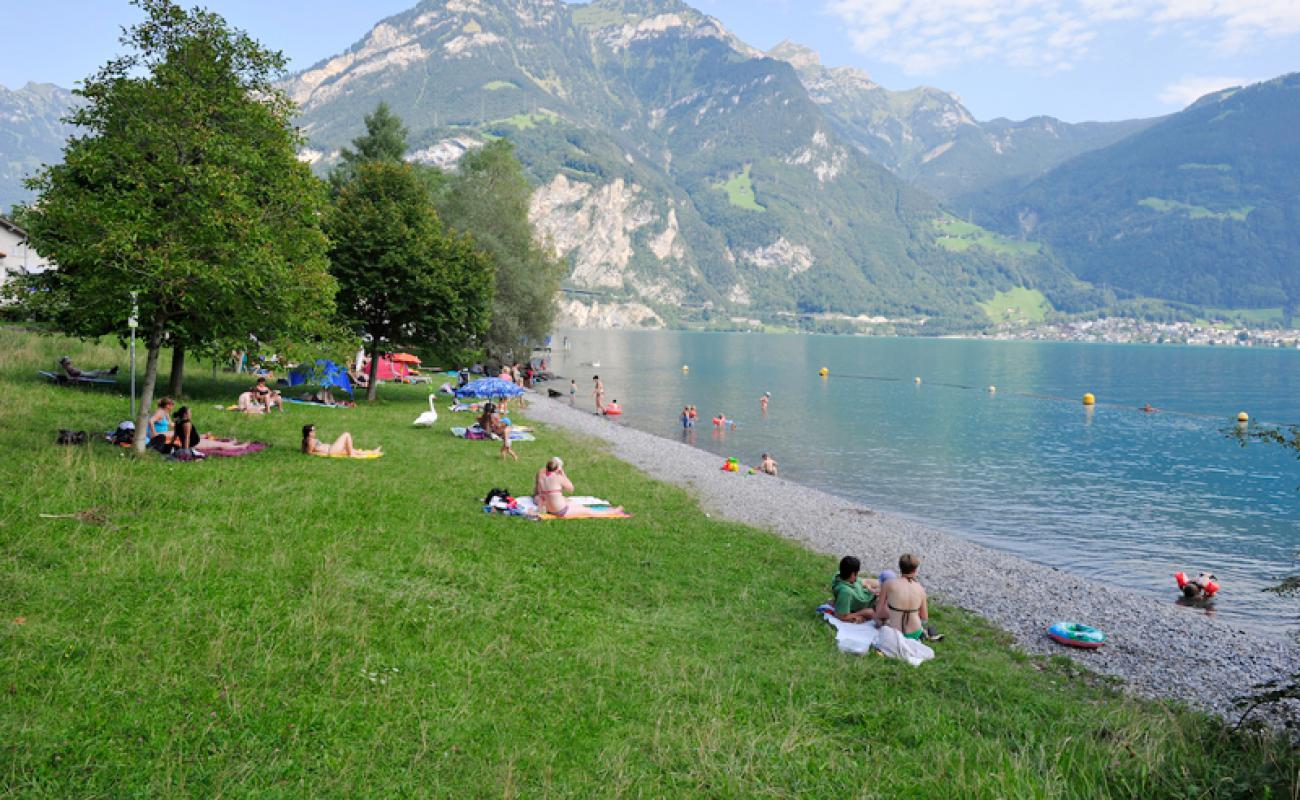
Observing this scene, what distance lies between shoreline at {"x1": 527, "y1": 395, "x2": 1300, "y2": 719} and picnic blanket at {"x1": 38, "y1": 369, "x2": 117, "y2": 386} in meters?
20.1

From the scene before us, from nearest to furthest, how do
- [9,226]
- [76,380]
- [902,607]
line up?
[902,607] → [76,380] → [9,226]

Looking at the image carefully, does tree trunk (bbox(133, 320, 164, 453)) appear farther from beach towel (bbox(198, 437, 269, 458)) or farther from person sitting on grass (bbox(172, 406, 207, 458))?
beach towel (bbox(198, 437, 269, 458))

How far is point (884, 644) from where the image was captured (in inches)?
439

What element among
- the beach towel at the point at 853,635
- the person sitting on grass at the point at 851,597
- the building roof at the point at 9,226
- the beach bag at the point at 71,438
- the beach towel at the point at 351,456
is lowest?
the beach towel at the point at 853,635

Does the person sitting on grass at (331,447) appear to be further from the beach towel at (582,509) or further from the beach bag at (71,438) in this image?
the beach towel at (582,509)

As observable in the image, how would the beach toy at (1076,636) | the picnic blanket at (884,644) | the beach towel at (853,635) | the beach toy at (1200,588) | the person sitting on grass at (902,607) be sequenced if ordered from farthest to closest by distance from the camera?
the beach toy at (1200,588) < the beach toy at (1076,636) < the person sitting on grass at (902,607) < the beach towel at (853,635) < the picnic blanket at (884,644)

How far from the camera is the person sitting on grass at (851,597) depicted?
12.3 metres

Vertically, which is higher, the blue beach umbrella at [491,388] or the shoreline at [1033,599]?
the blue beach umbrella at [491,388]

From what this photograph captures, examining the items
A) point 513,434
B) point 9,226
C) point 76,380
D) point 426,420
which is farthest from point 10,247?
point 513,434

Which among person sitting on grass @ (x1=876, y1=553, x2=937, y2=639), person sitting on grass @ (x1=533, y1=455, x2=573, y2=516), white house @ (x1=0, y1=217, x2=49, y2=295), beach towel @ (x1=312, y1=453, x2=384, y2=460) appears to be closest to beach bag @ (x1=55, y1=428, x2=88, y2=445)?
beach towel @ (x1=312, y1=453, x2=384, y2=460)

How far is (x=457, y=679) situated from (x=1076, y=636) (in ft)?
39.1

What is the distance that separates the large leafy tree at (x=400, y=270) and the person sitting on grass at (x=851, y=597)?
85.8 ft

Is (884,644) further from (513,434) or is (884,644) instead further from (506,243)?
(506,243)

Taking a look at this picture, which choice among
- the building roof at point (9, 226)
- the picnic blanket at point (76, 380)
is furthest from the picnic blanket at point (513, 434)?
the building roof at point (9, 226)
